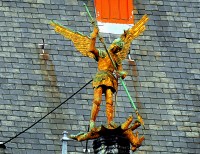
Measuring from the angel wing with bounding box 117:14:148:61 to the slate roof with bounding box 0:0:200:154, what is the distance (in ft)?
15.5

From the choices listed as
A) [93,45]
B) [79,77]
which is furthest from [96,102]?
[79,77]

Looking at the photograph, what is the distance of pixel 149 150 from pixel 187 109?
9.58ft

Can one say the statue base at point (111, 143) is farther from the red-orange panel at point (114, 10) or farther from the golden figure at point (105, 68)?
the red-orange panel at point (114, 10)

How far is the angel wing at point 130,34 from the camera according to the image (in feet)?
293

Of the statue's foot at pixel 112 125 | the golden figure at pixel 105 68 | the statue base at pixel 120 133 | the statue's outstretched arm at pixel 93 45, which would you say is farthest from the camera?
the golden figure at pixel 105 68

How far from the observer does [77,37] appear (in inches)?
3533

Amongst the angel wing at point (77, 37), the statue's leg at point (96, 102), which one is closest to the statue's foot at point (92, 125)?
the statue's leg at point (96, 102)

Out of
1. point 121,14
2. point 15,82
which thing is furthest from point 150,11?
point 15,82

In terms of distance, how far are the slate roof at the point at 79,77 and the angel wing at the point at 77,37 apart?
467cm

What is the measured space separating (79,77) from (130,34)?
6222 mm

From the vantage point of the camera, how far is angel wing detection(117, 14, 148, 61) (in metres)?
89.4

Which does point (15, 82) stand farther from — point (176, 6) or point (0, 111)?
point (176, 6)

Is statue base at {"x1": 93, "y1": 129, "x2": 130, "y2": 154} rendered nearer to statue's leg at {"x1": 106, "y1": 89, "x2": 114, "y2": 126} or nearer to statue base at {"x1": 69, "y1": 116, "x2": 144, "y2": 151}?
statue base at {"x1": 69, "y1": 116, "x2": 144, "y2": 151}

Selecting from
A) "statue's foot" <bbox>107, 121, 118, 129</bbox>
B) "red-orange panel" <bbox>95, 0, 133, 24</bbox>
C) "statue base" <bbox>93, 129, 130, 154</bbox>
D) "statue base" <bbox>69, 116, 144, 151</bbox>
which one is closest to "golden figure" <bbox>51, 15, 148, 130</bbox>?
"statue's foot" <bbox>107, 121, 118, 129</bbox>
